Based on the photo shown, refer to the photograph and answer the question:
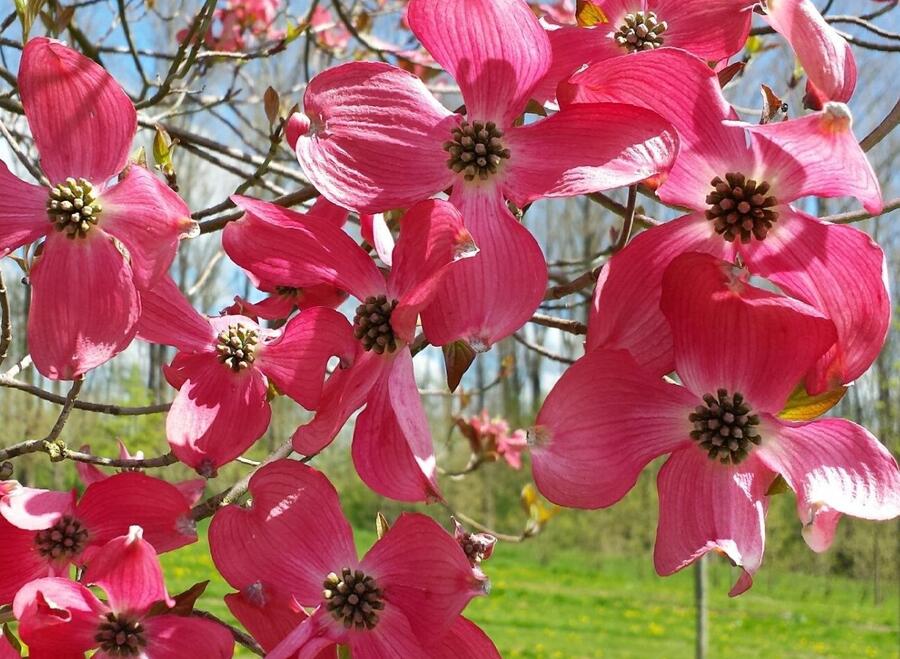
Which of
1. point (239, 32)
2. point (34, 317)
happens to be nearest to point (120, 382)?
point (239, 32)

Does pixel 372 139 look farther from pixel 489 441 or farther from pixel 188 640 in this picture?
pixel 489 441

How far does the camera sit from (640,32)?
474 mm

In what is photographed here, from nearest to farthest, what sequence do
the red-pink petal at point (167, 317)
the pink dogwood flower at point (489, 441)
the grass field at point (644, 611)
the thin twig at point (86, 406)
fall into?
the red-pink petal at point (167, 317) < the thin twig at point (86, 406) < the pink dogwood flower at point (489, 441) < the grass field at point (644, 611)

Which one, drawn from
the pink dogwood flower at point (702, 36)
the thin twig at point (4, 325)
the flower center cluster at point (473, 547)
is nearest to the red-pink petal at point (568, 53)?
the pink dogwood flower at point (702, 36)

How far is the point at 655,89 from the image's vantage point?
366mm

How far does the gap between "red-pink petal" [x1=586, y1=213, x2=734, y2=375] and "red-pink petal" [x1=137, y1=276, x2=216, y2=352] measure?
196mm

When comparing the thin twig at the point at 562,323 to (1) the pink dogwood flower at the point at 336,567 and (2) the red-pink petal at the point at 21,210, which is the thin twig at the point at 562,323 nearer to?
(1) the pink dogwood flower at the point at 336,567

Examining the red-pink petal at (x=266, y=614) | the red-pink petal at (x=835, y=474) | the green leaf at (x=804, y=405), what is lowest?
the red-pink petal at (x=266, y=614)

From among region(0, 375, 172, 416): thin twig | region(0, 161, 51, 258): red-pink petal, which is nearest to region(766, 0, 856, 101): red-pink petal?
region(0, 161, 51, 258): red-pink petal

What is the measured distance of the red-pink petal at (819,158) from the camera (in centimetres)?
35

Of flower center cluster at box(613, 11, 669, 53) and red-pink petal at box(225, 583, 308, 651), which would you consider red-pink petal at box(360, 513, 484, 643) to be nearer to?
red-pink petal at box(225, 583, 308, 651)

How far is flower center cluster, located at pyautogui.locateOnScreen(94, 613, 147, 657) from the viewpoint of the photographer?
1.40 ft

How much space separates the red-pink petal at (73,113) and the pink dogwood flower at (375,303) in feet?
0.21

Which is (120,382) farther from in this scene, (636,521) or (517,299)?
(517,299)
